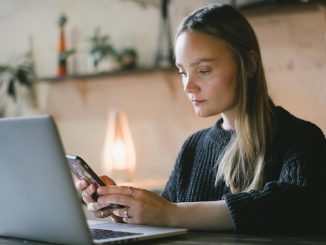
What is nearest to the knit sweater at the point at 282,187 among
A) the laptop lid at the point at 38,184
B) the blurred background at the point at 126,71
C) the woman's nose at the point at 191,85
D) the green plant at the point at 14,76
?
the woman's nose at the point at 191,85

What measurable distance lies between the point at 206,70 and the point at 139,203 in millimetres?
430

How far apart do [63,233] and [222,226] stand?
357 mm

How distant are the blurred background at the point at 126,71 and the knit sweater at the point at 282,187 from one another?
3.93 feet

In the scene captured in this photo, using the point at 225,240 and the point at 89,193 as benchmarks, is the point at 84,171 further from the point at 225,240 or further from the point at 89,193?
the point at 225,240

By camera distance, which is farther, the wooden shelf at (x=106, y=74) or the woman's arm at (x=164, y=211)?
the wooden shelf at (x=106, y=74)

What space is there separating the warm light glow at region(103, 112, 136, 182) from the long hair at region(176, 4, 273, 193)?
60.1 inches

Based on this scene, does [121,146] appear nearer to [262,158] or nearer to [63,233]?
[262,158]

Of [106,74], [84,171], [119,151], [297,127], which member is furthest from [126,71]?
[84,171]

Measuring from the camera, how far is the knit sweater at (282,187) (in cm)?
124

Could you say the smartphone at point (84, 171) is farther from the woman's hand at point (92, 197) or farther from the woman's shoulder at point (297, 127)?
the woman's shoulder at point (297, 127)

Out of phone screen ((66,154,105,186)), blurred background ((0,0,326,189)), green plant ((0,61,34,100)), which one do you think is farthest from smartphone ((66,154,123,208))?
green plant ((0,61,34,100))

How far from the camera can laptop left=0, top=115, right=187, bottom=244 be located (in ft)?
3.39

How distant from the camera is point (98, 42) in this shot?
11.1 feet

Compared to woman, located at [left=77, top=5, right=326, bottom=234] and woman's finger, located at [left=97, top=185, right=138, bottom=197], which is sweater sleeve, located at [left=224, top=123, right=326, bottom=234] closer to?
woman, located at [left=77, top=5, right=326, bottom=234]
